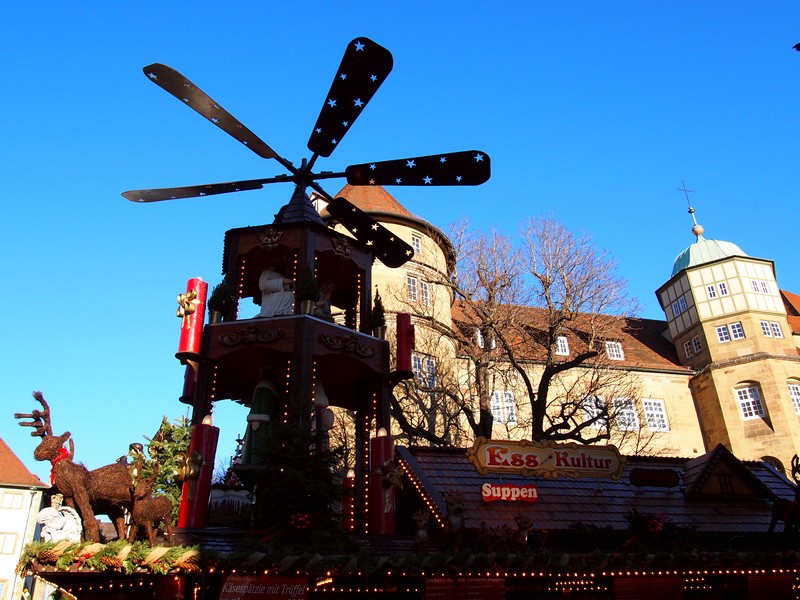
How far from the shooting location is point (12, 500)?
2702cm

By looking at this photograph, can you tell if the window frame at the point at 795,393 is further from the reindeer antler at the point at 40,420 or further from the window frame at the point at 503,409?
the reindeer antler at the point at 40,420

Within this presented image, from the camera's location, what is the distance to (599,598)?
453 inches

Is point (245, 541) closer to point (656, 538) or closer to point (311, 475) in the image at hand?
point (311, 475)

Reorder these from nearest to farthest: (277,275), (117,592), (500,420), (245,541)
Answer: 1. (245,541)
2. (117,592)
3. (277,275)
4. (500,420)

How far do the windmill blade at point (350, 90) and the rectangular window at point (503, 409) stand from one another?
67.2ft

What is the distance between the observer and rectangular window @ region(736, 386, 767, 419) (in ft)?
112

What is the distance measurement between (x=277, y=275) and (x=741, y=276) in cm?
3386

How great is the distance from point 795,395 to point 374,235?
1218 inches

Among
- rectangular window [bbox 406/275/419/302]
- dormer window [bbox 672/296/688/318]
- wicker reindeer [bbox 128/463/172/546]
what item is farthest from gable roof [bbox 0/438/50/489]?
dormer window [bbox 672/296/688/318]

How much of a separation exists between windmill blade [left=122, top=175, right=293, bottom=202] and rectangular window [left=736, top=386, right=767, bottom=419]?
31.4m

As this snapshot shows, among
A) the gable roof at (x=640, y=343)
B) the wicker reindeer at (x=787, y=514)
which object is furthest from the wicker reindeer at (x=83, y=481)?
the gable roof at (x=640, y=343)

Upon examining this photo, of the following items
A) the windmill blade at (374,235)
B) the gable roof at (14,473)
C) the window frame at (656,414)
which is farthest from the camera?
the window frame at (656,414)

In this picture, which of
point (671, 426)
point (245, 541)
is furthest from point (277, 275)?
point (671, 426)

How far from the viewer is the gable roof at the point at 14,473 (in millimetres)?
27234
